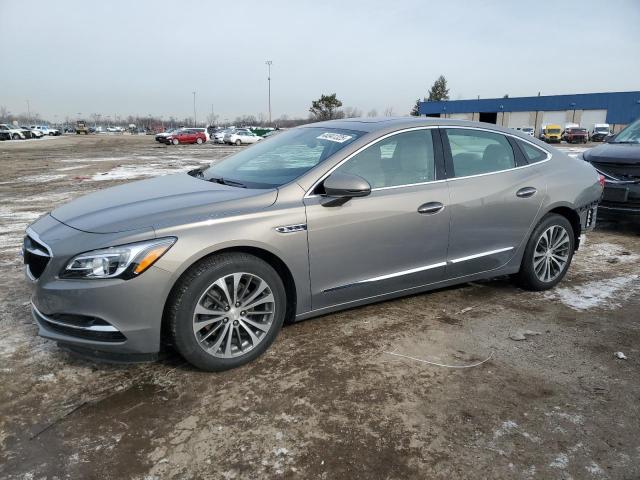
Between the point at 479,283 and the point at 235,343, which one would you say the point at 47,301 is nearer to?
the point at 235,343

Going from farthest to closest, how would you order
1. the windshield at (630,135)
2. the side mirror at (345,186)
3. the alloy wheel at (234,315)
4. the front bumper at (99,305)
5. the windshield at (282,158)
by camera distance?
the windshield at (630,135) → the windshield at (282,158) → the side mirror at (345,186) → the alloy wheel at (234,315) → the front bumper at (99,305)

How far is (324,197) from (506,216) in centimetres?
177

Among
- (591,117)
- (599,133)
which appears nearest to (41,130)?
(599,133)

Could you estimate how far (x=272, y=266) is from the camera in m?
3.26

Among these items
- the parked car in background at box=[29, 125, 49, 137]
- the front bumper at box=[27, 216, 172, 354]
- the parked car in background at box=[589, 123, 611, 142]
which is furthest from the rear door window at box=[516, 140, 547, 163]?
the parked car in background at box=[29, 125, 49, 137]

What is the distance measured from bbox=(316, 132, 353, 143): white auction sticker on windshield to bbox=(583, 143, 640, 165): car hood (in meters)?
4.80

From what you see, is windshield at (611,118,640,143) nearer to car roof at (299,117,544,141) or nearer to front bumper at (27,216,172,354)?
car roof at (299,117,544,141)

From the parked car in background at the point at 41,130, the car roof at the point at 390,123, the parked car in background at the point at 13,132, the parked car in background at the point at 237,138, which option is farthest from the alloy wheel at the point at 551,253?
the parked car in background at the point at 41,130

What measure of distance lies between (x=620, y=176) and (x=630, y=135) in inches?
48.8

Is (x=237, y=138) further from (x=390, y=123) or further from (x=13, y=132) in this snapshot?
(x=390, y=123)

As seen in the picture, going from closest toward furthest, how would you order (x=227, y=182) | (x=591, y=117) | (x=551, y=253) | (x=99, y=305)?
(x=99, y=305)
(x=227, y=182)
(x=551, y=253)
(x=591, y=117)

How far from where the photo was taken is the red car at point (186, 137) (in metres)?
41.2

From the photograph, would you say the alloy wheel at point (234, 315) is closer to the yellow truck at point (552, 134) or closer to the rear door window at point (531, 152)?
the rear door window at point (531, 152)

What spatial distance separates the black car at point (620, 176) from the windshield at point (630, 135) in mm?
71
